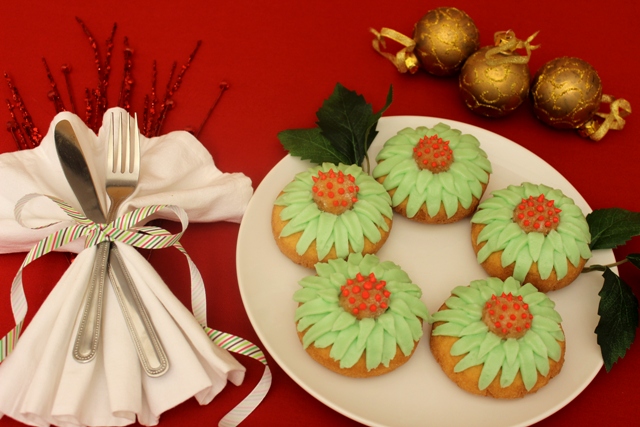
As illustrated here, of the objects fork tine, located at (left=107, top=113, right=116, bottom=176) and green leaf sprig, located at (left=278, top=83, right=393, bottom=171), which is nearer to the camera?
fork tine, located at (left=107, top=113, right=116, bottom=176)

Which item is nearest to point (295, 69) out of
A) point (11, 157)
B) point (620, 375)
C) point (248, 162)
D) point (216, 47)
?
point (216, 47)

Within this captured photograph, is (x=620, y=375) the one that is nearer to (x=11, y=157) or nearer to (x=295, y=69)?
(x=295, y=69)

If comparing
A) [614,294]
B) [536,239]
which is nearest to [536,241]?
[536,239]

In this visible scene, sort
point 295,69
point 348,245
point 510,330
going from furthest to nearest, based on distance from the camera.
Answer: point 295,69, point 348,245, point 510,330

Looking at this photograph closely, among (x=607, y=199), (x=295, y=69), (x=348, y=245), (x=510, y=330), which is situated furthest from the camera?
(x=295, y=69)

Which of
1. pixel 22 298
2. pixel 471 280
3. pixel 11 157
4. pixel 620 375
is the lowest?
pixel 620 375

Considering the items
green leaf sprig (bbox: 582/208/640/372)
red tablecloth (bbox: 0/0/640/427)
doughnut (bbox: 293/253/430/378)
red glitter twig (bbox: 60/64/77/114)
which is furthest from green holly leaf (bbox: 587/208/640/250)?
red glitter twig (bbox: 60/64/77/114)

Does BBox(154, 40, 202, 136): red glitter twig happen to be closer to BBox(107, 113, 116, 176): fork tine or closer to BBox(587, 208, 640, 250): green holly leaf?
BBox(107, 113, 116, 176): fork tine
